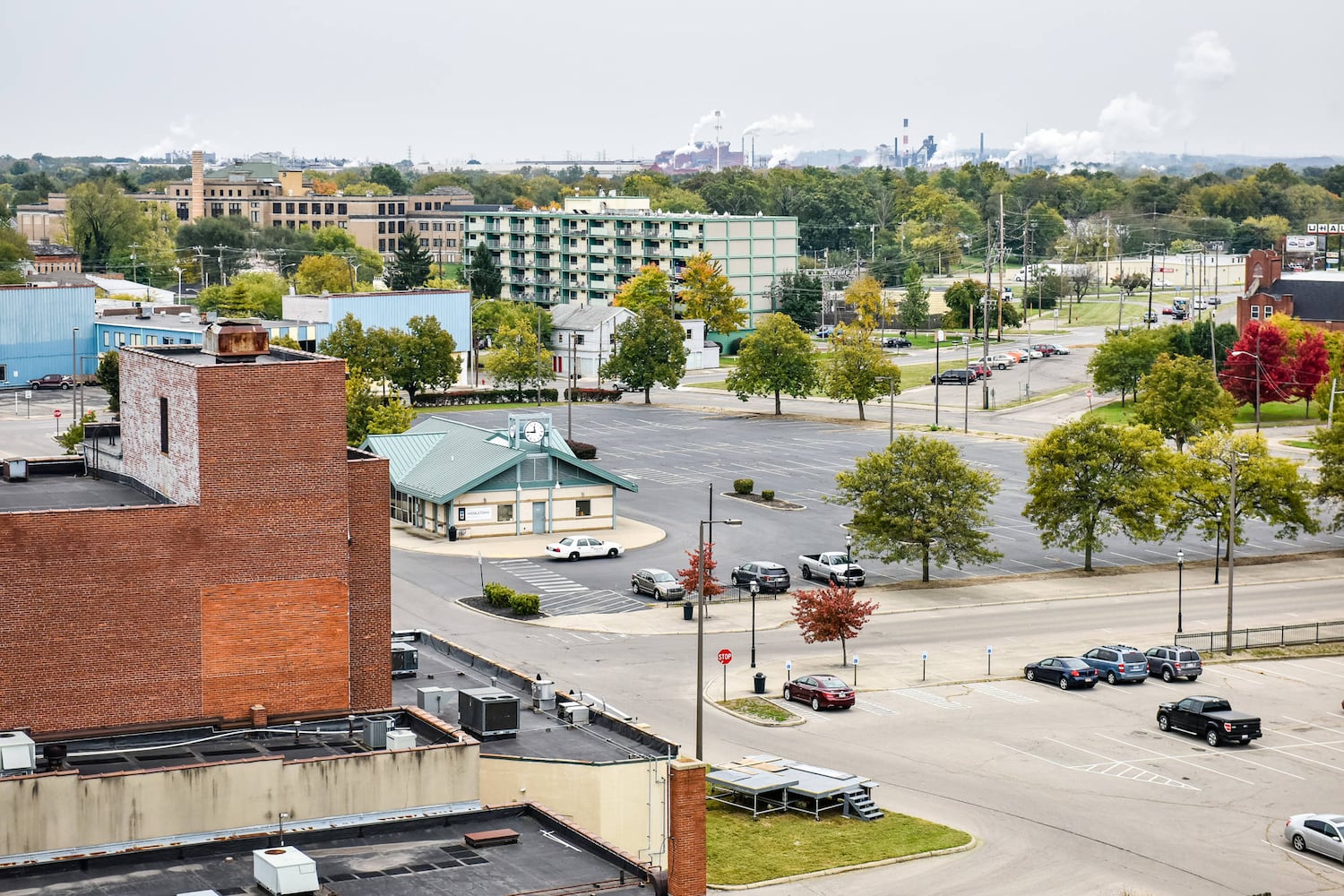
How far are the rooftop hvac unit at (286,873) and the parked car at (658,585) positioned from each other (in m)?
41.4

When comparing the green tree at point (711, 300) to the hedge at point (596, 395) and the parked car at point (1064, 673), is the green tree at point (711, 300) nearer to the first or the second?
the hedge at point (596, 395)

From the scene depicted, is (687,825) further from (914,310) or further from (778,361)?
(914,310)

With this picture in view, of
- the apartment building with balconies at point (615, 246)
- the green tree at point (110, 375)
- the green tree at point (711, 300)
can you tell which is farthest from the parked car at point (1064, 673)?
the apartment building with balconies at point (615, 246)

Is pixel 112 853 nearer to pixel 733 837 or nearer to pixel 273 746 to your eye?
pixel 273 746

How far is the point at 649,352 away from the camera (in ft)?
421

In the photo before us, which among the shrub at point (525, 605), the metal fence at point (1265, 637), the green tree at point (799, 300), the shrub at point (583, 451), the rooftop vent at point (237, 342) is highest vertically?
the rooftop vent at point (237, 342)

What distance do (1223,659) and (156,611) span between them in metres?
40.1

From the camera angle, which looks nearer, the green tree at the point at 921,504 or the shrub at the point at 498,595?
the shrub at the point at 498,595

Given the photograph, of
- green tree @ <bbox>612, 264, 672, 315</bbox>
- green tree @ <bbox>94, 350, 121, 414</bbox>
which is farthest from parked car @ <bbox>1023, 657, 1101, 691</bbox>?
green tree @ <bbox>612, 264, 672, 315</bbox>

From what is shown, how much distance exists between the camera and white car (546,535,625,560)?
250 feet

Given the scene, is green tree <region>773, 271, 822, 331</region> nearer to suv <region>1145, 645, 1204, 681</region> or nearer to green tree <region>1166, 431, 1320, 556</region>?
green tree <region>1166, 431, 1320, 556</region>

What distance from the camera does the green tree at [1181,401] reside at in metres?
102

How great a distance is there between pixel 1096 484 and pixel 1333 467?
14.2m

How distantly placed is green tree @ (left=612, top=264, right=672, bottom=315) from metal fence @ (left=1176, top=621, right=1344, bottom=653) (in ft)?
339
